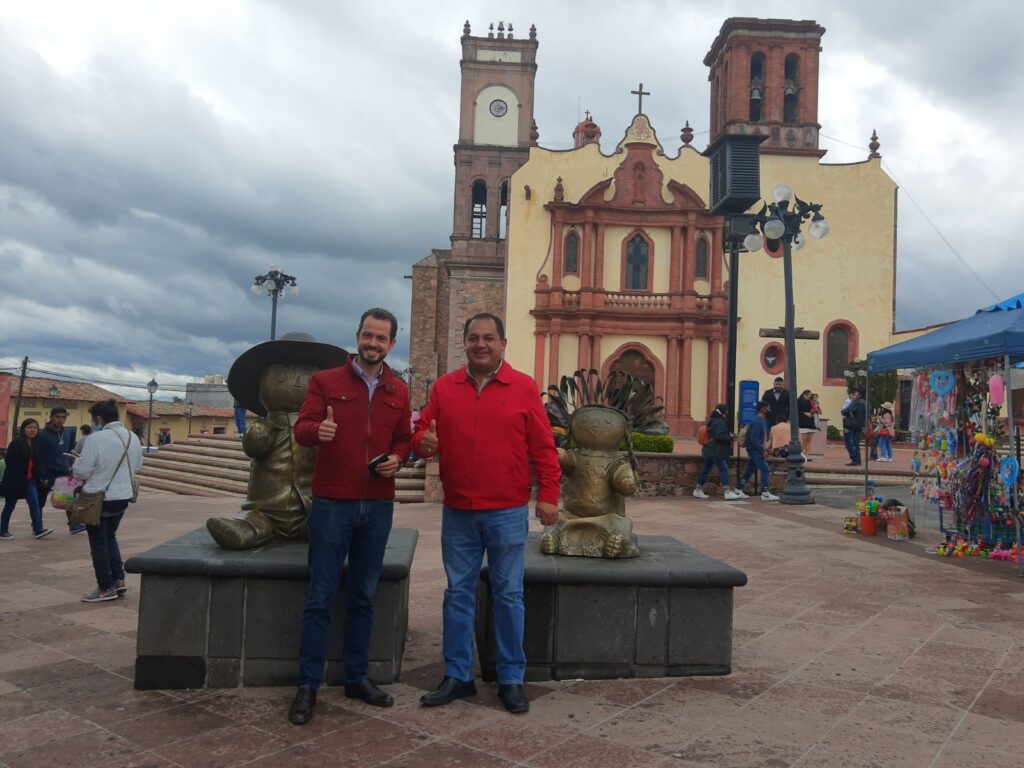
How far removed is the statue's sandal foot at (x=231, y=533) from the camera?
153 inches

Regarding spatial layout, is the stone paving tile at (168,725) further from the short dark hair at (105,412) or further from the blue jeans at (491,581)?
the short dark hair at (105,412)

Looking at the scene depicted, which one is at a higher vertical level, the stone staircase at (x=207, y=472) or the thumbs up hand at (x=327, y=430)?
the thumbs up hand at (x=327, y=430)

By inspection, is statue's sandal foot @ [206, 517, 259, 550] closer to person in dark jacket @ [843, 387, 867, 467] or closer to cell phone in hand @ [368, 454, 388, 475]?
cell phone in hand @ [368, 454, 388, 475]

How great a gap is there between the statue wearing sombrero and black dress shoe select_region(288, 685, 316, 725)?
0.97 metres

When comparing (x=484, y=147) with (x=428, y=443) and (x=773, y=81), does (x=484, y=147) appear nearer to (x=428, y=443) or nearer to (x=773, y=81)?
(x=773, y=81)

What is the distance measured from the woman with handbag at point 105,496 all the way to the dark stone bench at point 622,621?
3175mm

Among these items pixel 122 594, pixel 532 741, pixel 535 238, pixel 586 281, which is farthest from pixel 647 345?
pixel 532 741

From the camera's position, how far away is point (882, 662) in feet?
14.0

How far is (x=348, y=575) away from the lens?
11.8ft

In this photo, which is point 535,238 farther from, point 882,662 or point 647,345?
point 882,662

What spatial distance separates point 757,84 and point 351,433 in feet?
99.1

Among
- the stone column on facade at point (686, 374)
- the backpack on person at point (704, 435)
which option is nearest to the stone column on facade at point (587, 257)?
the stone column on facade at point (686, 374)

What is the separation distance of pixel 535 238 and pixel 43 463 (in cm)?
2088

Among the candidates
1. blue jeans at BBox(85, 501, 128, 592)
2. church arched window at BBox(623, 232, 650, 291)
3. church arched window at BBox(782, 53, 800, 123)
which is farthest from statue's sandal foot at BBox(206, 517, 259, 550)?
church arched window at BBox(782, 53, 800, 123)
